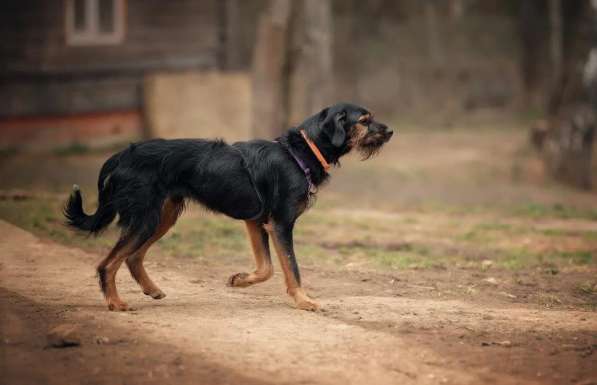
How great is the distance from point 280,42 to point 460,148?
5.44 meters

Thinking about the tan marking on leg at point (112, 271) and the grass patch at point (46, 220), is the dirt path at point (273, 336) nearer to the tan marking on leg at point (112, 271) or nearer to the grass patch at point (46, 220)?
the tan marking on leg at point (112, 271)

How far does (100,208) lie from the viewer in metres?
7.41

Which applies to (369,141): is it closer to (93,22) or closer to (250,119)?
(250,119)

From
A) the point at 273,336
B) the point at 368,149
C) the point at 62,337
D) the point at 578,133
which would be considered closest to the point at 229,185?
the point at 368,149

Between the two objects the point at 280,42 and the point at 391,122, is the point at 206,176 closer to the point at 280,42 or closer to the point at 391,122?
the point at 280,42

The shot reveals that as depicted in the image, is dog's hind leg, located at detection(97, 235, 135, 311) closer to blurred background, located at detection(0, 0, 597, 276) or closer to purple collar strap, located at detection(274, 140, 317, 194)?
purple collar strap, located at detection(274, 140, 317, 194)

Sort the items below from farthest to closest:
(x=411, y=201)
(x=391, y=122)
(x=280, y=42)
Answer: (x=391, y=122) < (x=280, y=42) < (x=411, y=201)

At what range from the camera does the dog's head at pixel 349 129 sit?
7.80 meters

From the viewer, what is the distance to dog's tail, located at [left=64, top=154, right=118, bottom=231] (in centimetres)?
738

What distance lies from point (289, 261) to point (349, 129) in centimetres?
119

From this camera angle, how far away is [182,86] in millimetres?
18938

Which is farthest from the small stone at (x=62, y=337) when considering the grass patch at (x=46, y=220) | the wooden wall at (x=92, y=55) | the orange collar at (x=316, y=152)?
the wooden wall at (x=92, y=55)

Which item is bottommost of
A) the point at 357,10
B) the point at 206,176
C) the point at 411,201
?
the point at 411,201

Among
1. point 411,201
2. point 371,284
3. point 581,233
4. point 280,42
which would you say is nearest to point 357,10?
point 280,42
